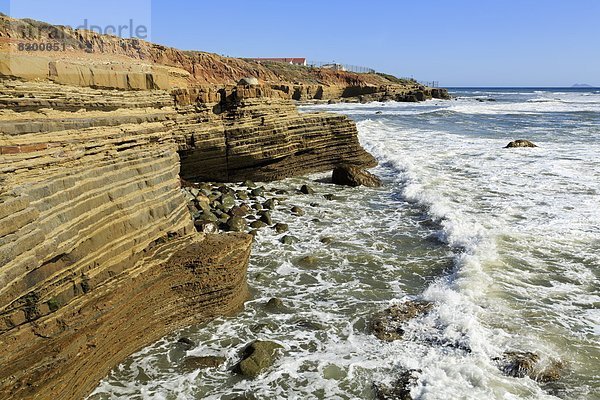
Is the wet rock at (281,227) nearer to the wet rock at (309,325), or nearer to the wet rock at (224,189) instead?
the wet rock at (224,189)

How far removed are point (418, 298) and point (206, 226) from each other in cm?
463

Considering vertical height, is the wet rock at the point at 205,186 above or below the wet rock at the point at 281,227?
above

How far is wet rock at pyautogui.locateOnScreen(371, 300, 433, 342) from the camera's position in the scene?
5914mm

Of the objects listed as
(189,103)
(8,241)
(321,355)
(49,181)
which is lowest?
(321,355)

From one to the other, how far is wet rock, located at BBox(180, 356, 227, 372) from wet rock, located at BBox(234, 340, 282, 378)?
0.77 feet

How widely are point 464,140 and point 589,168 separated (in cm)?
886

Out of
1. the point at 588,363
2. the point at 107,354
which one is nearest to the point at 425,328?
the point at 588,363

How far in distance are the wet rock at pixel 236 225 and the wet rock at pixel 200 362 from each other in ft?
15.2

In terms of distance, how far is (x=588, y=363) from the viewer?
17.5 feet

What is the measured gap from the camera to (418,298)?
691 cm

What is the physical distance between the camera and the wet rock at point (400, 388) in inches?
188

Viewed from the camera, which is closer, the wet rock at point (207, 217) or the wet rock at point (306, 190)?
the wet rock at point (207, 217)

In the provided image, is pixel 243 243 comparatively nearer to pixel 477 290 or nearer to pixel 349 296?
pixel 349 296

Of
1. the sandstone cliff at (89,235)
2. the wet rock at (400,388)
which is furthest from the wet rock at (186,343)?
the wet rock at (400,388)
